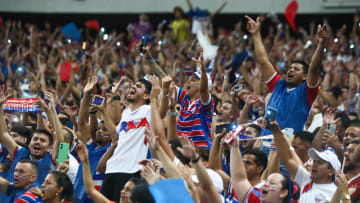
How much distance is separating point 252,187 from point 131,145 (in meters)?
1.68

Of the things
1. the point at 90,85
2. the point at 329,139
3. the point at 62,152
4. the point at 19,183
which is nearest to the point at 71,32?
the point at 90,85

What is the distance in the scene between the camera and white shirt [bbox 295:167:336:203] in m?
4.65

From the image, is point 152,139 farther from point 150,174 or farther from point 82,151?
point 82,151

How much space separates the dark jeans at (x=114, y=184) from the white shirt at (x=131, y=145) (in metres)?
0.04

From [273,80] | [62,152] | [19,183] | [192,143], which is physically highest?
[273,80]

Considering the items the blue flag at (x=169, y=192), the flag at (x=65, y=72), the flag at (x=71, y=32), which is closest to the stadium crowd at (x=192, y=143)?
the blue flag at (x=169, y=192)

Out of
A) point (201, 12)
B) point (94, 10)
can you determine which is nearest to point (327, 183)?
point (201, 12)

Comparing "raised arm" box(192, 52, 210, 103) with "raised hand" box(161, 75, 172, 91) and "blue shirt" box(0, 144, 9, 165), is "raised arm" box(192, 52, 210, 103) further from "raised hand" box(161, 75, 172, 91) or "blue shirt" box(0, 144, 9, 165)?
"blue shirt" box(0, 144, 9, 165)

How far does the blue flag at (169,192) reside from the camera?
11.3ft

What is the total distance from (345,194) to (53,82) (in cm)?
801

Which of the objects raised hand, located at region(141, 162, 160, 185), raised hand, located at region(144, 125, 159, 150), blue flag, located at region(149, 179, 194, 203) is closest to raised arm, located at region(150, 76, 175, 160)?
raised hand, located at region(144, 125, 159, 150)

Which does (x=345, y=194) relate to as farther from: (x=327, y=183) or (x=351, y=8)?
(x=351, y=8)

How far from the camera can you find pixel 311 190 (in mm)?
4750

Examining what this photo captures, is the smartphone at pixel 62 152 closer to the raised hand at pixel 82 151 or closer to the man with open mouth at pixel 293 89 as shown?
the raised hand at pixel 82 151
